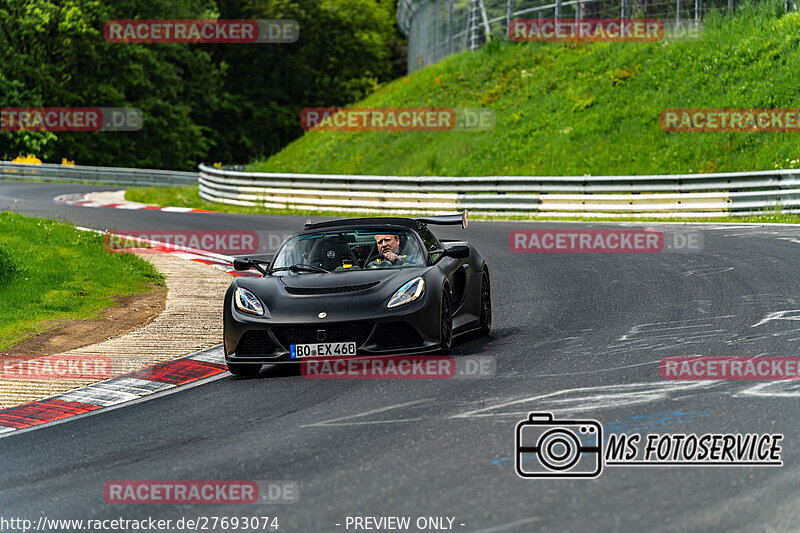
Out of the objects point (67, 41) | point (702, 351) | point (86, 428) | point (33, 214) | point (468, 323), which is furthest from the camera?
point (67, 41)

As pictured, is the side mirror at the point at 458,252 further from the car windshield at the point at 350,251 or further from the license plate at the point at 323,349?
the license plate at the point at 323,349

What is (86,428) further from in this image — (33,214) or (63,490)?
(33,214)

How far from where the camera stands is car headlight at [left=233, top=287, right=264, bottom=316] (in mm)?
9562

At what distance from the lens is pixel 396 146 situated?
3581cm

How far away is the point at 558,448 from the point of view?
20.1 feet

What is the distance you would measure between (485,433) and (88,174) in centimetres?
3985

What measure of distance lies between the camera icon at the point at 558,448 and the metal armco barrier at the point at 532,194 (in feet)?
52.8

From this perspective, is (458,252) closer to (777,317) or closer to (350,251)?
(350,251)

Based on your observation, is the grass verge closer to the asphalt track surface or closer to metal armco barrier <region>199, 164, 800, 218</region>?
the asphalt track surface

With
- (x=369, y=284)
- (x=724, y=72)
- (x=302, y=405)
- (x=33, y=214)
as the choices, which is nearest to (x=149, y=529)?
(x=302, y=405)

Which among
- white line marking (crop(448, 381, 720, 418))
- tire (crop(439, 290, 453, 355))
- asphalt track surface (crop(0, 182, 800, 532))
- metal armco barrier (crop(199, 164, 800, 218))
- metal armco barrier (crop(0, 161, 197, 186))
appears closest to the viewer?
asphalt track surface (crop(0, 182, 800, 532))

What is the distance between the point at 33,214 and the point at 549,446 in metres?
21.6

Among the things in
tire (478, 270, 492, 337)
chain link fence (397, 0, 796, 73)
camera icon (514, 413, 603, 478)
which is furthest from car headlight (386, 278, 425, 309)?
chain link fence (397, 0, 796, 73)

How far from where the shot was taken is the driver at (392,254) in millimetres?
10305
